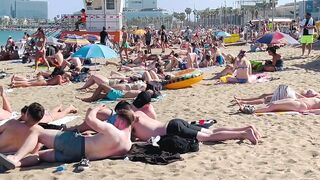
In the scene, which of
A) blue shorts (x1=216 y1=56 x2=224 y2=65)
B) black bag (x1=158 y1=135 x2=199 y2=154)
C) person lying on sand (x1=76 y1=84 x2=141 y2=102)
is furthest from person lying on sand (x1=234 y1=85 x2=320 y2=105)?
blue shorts (x1=216 y1=56 x2=224 y2=65)

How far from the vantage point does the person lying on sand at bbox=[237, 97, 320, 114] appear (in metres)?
7.38

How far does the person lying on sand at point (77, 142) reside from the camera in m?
4.82

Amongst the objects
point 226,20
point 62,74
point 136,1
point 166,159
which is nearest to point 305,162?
point 166,159

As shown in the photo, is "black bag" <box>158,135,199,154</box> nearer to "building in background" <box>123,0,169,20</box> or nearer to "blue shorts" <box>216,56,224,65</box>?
"blue shorts" <box>216,56,224,65</box>

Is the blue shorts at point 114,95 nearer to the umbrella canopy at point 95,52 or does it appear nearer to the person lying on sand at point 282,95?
the person lying on sand at point 282,95

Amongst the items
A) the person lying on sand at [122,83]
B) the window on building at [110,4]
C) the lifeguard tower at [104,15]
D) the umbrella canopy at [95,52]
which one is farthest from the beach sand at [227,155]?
the window on building at [110,4]

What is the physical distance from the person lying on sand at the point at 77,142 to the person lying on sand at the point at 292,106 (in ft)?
10.2

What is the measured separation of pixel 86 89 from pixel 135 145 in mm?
5631

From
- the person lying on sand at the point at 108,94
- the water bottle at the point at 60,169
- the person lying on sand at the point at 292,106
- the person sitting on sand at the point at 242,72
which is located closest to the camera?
the water bottle at the point at 60,169

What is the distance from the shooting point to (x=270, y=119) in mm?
7090

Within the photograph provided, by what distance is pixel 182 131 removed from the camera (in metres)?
5.39

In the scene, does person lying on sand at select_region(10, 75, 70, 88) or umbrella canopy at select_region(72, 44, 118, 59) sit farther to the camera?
umbrella canopy at select_region(72, 44, 118, 59)

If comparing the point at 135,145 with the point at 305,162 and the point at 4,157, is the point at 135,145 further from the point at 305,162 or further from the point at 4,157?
the point at 305,162

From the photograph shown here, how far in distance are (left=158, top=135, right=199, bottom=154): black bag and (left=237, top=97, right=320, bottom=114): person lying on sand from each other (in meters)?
2.41
